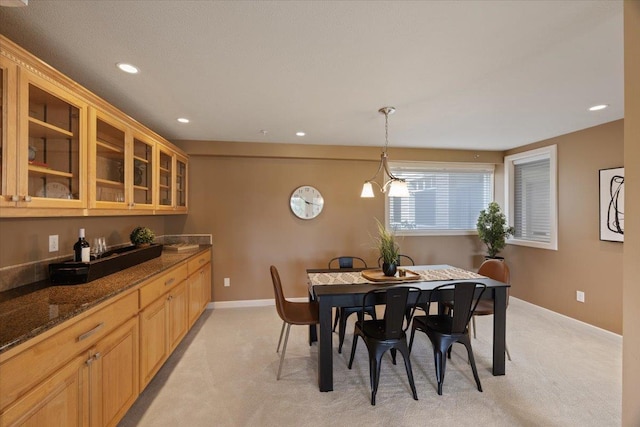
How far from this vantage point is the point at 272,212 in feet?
14.2

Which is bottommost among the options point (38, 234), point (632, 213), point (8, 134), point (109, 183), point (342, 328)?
point (342, 328)

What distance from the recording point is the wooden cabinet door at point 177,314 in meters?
2.62

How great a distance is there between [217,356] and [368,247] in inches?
105

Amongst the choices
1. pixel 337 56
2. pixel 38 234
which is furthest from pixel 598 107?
pixel 38 234

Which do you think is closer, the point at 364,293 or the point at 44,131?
the point at 44,131

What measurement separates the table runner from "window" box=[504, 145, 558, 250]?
1.97 m

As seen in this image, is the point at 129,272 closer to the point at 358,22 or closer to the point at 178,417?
the point at 178,417

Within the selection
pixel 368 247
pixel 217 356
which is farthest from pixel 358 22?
pixel 368 247

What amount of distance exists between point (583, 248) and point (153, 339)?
15.8 ft

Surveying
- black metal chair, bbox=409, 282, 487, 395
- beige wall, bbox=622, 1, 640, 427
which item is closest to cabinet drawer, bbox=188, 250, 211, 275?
black metal chair, bbox=409, 282, 487, 395

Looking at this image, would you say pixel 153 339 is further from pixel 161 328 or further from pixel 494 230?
pixel 494 230

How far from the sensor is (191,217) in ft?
13.7

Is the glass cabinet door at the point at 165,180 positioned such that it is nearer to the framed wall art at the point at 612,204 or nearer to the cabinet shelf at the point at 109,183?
the cabinet shelf at the point at 109,183

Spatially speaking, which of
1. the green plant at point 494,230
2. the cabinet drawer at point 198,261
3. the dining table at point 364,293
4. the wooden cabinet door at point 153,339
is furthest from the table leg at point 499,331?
the cabinet drawer at point 198,261
